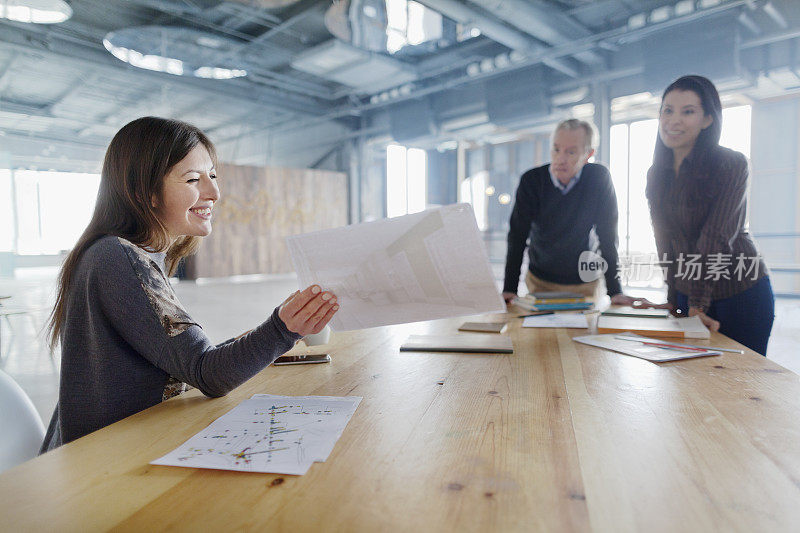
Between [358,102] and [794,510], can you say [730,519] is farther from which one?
[358,102]

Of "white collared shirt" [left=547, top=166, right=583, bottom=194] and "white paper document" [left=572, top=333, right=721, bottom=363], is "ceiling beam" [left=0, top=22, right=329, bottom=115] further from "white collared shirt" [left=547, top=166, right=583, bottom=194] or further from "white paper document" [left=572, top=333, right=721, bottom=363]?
"white paper document" [left=572, top=333, right=721, bottom=363]

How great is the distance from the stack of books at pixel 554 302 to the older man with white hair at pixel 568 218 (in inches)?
9.1

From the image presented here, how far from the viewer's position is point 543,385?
0.97 metres

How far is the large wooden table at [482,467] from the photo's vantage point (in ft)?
1.68

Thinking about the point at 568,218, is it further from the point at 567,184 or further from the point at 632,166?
the point at 632,166

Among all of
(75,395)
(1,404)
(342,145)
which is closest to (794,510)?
(75,395)

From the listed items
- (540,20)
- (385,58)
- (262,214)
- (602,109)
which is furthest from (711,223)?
(262,214)

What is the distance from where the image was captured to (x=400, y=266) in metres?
1.04

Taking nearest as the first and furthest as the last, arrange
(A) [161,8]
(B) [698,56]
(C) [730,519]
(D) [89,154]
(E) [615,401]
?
(C) [730,519]
(E) [615,401]
(B) [698,56]
(A) [161,8]
(D) [89,154]

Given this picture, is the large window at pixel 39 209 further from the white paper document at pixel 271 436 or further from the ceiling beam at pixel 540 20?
the white paper document at pixel 271 436

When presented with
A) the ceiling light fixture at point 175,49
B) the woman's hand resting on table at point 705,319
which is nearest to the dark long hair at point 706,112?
the woman's hand resting on table at point 705,319

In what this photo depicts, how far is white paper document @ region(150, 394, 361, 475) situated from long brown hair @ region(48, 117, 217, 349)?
0.43 meters

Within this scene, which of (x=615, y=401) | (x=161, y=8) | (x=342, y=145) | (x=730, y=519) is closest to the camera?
(x=730, y=519)

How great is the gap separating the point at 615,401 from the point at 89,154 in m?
7.63
